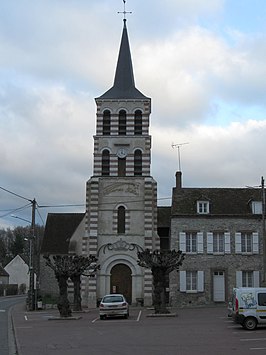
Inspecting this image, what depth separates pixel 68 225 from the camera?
62469 millimetres

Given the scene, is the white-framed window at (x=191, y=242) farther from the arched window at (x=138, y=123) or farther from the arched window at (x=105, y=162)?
the arched window at (x=138, y=123)

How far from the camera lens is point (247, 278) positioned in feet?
141

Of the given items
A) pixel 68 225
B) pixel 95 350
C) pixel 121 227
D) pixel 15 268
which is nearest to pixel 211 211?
pixel 121 227

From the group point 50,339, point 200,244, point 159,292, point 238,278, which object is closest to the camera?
point 50,339

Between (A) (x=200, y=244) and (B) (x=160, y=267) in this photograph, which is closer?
(B) (x=160, y=267)

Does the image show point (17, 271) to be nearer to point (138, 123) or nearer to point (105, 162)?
point (105, 162)

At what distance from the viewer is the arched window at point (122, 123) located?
47.5 metres

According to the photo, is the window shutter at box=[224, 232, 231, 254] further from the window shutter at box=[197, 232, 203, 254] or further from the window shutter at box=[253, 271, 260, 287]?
the window shutter at box=[253, 271, 260, 287]

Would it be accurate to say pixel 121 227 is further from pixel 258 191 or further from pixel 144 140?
pixel 258 191

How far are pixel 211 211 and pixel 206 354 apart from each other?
29.4 m

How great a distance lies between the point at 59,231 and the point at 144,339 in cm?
4259

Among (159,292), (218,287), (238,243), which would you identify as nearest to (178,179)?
(238,243)

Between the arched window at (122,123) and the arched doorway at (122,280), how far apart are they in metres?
11.0

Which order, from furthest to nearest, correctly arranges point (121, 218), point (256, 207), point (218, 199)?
point (121, 218) → point (218, 199) → point (256, 207)
